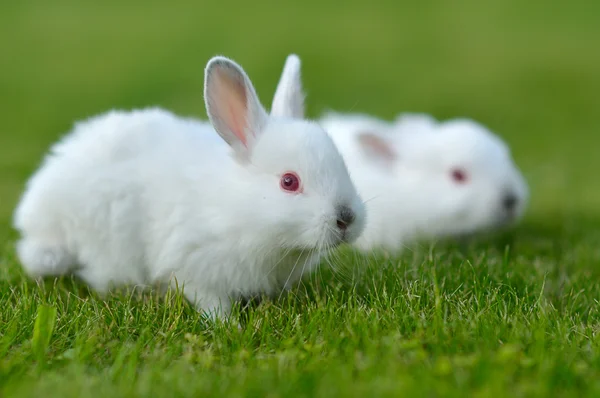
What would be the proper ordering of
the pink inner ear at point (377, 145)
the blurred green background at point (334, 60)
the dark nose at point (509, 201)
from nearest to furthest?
the dark nose at point (509, 201) < the pink inner ear at point (377, 145) < the blurred green background at point (334, 60)

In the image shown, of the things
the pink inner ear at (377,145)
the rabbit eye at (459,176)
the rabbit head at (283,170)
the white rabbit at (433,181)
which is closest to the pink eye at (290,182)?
the rabbit head at (283,170)

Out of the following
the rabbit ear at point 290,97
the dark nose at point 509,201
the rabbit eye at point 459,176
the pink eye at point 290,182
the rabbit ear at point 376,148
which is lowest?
the dark nose at point 509,201

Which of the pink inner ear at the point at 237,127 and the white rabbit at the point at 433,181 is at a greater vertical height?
the pink inner ear at the point at 237,127

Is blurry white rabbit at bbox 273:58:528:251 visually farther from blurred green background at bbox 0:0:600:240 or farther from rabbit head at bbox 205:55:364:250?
blurred green background at bbox 0:0:600:240

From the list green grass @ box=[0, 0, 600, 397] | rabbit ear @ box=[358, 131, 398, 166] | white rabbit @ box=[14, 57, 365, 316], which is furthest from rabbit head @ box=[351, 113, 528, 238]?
white rabbit @ box=[14, 57, 365, 316]

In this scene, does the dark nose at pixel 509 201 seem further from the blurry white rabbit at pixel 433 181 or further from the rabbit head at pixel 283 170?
the rabbit head at pixel 283 170

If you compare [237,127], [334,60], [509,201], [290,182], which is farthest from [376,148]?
[334,60]

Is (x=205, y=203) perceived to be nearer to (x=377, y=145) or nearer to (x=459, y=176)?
(x=377, y=145)
